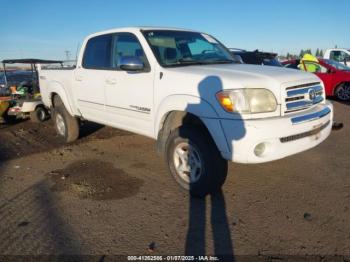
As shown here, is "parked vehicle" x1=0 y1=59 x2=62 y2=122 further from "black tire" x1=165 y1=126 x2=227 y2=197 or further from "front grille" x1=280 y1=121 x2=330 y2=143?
"front grille" x1=280 y1=121 x2=330 y2=143

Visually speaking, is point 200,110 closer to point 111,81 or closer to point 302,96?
point 302,96

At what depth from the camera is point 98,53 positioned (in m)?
5.38

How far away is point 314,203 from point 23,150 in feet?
17.4

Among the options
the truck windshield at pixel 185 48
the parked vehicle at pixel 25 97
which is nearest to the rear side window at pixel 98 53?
the truck windshield at pixel 185 48

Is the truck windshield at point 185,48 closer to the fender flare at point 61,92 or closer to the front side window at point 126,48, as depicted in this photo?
the front side window at point 126,48

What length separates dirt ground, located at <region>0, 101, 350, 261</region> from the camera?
295cm

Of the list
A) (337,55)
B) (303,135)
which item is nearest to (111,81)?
(303,135)

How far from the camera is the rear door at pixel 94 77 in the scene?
5148mm

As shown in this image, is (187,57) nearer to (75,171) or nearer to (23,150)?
(75,171)

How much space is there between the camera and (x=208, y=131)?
12.3ft

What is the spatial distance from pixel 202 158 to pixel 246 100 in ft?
2.67

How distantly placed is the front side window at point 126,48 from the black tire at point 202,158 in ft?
3.79

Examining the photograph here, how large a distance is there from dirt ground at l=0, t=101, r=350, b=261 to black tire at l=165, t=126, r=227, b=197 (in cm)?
17

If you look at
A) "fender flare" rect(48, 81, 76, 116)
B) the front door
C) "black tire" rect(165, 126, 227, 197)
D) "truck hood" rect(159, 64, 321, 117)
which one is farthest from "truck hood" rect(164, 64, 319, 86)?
"fender flare" rect(48, 81, 76, 116)
